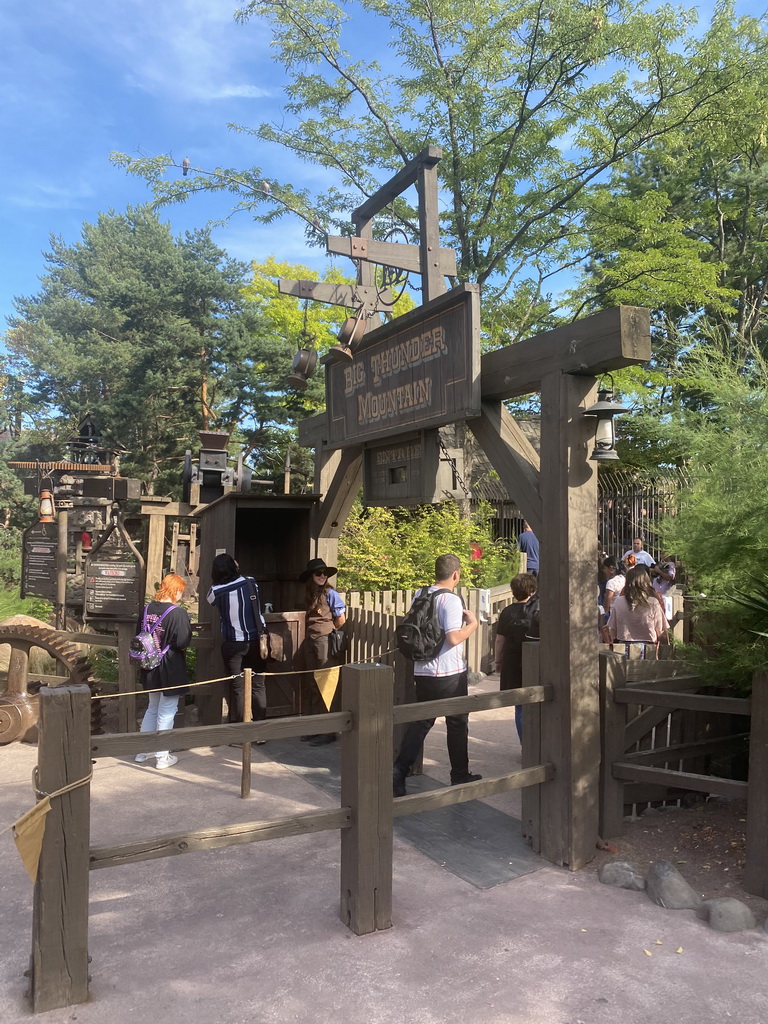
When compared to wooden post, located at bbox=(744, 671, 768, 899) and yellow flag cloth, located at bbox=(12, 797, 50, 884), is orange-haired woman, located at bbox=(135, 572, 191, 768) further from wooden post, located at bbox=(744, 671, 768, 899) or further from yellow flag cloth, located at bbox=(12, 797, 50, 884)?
wooden post, located at bbox=(744, 671, 768, 899)

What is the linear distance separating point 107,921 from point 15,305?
1670 inches

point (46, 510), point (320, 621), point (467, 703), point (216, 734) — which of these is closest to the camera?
point (216, 734)

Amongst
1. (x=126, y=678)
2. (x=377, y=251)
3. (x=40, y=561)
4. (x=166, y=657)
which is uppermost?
(x=377, y=251)

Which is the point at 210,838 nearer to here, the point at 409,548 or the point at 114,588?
the point at 114,588

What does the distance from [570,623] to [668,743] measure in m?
1.52

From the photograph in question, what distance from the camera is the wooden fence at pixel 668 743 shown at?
147 inches

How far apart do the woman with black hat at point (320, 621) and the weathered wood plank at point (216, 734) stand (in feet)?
10.9

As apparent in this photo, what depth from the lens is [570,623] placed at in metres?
4.21

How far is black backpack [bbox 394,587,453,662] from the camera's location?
16.5 feet

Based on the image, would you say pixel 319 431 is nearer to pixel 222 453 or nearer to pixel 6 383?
pixel 222 453

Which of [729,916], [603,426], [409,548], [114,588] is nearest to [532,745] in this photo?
[729,916]

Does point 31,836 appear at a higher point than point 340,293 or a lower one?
lower

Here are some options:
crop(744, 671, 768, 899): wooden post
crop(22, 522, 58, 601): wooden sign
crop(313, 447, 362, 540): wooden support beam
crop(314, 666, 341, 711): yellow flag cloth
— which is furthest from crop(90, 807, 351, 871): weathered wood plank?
crop(22, 522, 58, 601): wooden sign

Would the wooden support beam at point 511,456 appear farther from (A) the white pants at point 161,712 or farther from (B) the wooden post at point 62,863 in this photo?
(A) the white pants at point 161,712
